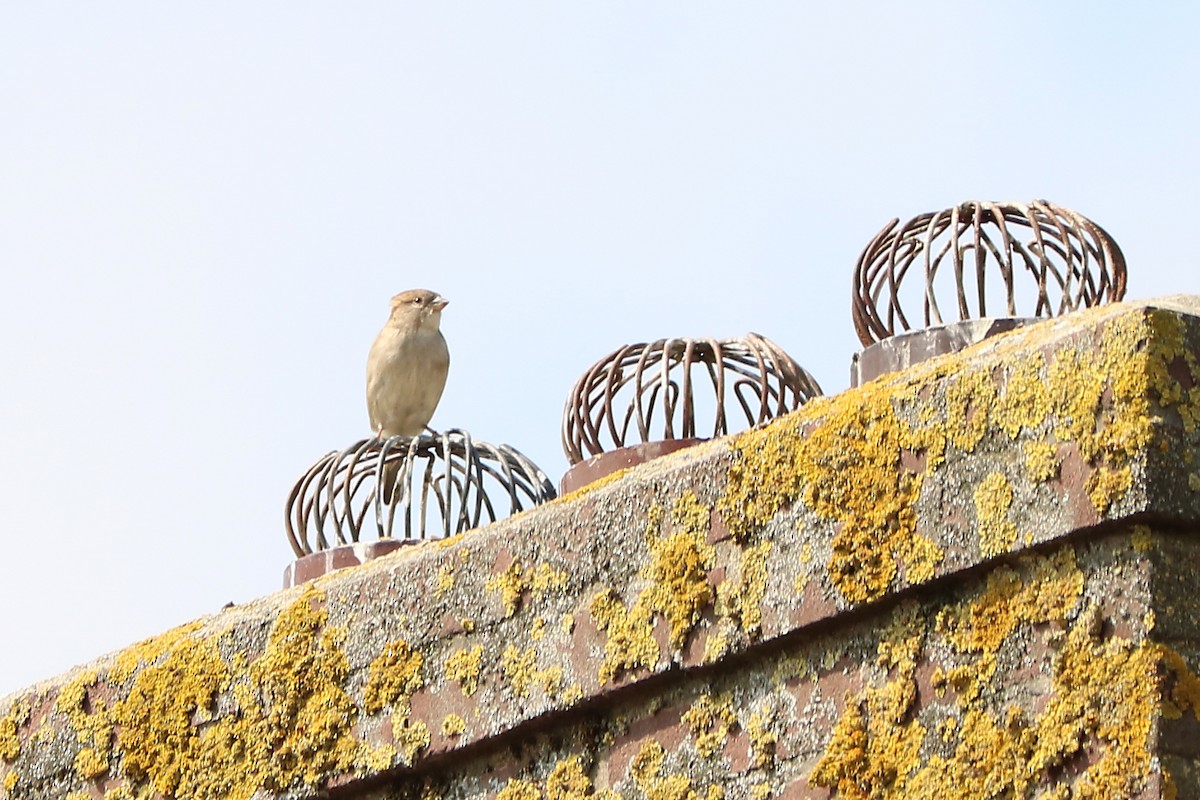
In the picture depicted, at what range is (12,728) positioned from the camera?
4555 mm

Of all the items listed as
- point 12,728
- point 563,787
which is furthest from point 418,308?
point 563,787

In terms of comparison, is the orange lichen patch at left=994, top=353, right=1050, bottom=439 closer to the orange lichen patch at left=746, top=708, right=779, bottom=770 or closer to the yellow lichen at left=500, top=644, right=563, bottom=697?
the orange lichen patch at left=746, top=708, right=779, bottom=770

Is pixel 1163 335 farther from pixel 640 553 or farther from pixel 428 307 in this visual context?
pixel 428 307

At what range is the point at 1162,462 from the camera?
273 centimetres

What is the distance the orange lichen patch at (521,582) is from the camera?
357 centimetres

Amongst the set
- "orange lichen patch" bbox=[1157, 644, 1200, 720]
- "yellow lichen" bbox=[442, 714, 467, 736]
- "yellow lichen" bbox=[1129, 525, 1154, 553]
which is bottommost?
"yellow lichen" bbox=[442, 714, 467, 736]

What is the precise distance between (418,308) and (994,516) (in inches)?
328

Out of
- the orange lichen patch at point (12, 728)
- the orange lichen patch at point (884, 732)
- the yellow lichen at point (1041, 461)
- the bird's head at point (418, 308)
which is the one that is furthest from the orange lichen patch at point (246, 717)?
the bird's head at point (418, 308)

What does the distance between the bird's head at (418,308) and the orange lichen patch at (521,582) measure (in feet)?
24.3

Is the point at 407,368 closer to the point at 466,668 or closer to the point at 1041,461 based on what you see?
the point at 466,668

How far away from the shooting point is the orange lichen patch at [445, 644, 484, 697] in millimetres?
3656

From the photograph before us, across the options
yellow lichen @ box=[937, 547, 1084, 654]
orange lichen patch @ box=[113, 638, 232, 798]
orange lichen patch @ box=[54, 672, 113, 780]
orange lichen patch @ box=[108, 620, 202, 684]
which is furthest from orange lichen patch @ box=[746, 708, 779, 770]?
orange lichen patch @ box=[54, 672, 113, 780]

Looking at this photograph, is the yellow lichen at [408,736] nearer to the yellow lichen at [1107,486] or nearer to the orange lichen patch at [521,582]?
the orange lichen patch at [521,582]

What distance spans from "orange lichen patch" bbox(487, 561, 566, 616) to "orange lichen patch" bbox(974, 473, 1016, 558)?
882mm
